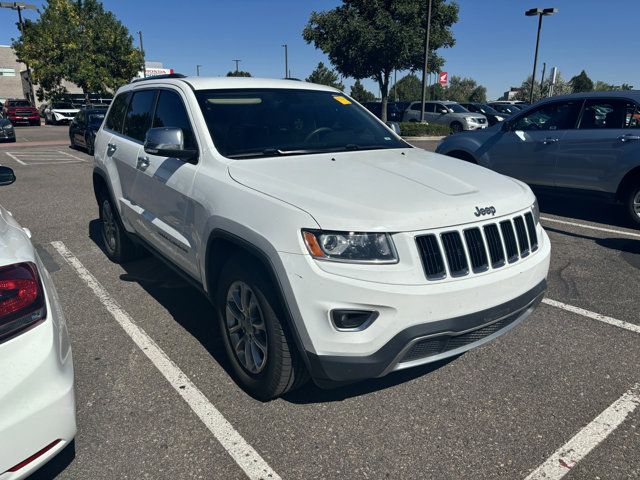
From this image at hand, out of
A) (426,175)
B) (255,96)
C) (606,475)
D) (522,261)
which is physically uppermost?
(255,96)

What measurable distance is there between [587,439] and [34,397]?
102 inches

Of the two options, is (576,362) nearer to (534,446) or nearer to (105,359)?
(534,446)

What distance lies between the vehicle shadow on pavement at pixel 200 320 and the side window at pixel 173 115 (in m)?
1.18

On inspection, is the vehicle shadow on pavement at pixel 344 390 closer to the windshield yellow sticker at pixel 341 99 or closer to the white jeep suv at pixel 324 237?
the white jeep suv at pixel 324 237

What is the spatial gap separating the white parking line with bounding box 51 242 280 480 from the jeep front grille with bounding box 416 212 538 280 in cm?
124

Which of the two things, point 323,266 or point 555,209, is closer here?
point 323,266

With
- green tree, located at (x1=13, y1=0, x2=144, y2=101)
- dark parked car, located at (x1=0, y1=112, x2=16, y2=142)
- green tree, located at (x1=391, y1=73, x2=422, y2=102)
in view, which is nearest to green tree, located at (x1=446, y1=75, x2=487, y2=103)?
green tree, located at (x1=391, y1=73, x2=422, y2=102)

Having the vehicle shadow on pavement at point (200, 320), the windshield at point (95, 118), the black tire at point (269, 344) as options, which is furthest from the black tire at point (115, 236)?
the windshield at point (95, 118)

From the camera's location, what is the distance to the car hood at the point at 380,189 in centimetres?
239

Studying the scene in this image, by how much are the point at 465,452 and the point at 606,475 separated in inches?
25.2

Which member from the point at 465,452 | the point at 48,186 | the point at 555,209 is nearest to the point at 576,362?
the point at 465,452

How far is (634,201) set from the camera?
21.7 ft

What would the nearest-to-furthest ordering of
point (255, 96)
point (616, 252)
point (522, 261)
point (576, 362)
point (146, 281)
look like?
point (522, 261) < point (576, 362) < point (255, 96) < point (146, 281) < point (616, 252)

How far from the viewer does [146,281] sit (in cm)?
479
